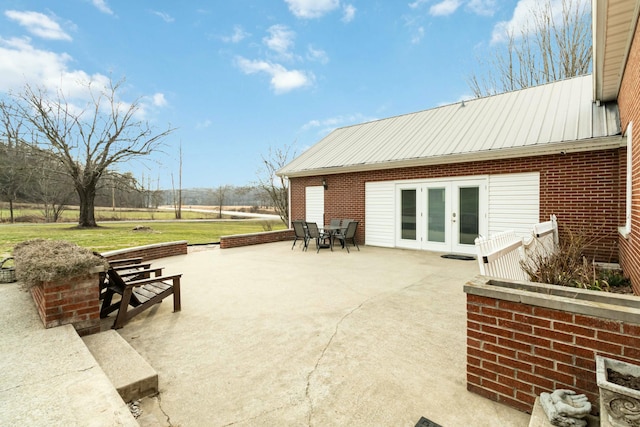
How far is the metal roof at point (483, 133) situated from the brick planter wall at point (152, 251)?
16.4 feet

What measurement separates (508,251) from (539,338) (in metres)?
1.84

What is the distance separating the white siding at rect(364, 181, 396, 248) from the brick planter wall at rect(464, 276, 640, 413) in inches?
292

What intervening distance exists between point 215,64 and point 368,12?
32.6 ft

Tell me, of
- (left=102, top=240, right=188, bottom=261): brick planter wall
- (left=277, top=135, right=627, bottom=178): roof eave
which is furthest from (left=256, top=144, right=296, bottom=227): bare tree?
(left=102, top=240, right=188, bottom=261): brick planter wall

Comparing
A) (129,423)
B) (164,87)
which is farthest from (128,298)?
(164,87)

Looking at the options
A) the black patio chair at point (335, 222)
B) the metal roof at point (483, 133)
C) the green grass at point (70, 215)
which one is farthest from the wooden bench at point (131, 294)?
the green grass at point (70, 215)

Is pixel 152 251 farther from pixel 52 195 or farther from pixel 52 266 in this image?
pixel 52 195

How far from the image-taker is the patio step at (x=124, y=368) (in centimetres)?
223

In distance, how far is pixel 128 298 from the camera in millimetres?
3521

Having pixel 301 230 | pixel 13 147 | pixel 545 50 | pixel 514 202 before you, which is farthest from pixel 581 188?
pixel 13 147

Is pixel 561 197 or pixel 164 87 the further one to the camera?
pixel 164 87

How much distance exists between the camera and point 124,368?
244 centimetres

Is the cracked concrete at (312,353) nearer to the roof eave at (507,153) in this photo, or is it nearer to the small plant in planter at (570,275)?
the small plant in planter at (570,275)

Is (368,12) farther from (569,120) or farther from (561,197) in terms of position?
(561,197)
